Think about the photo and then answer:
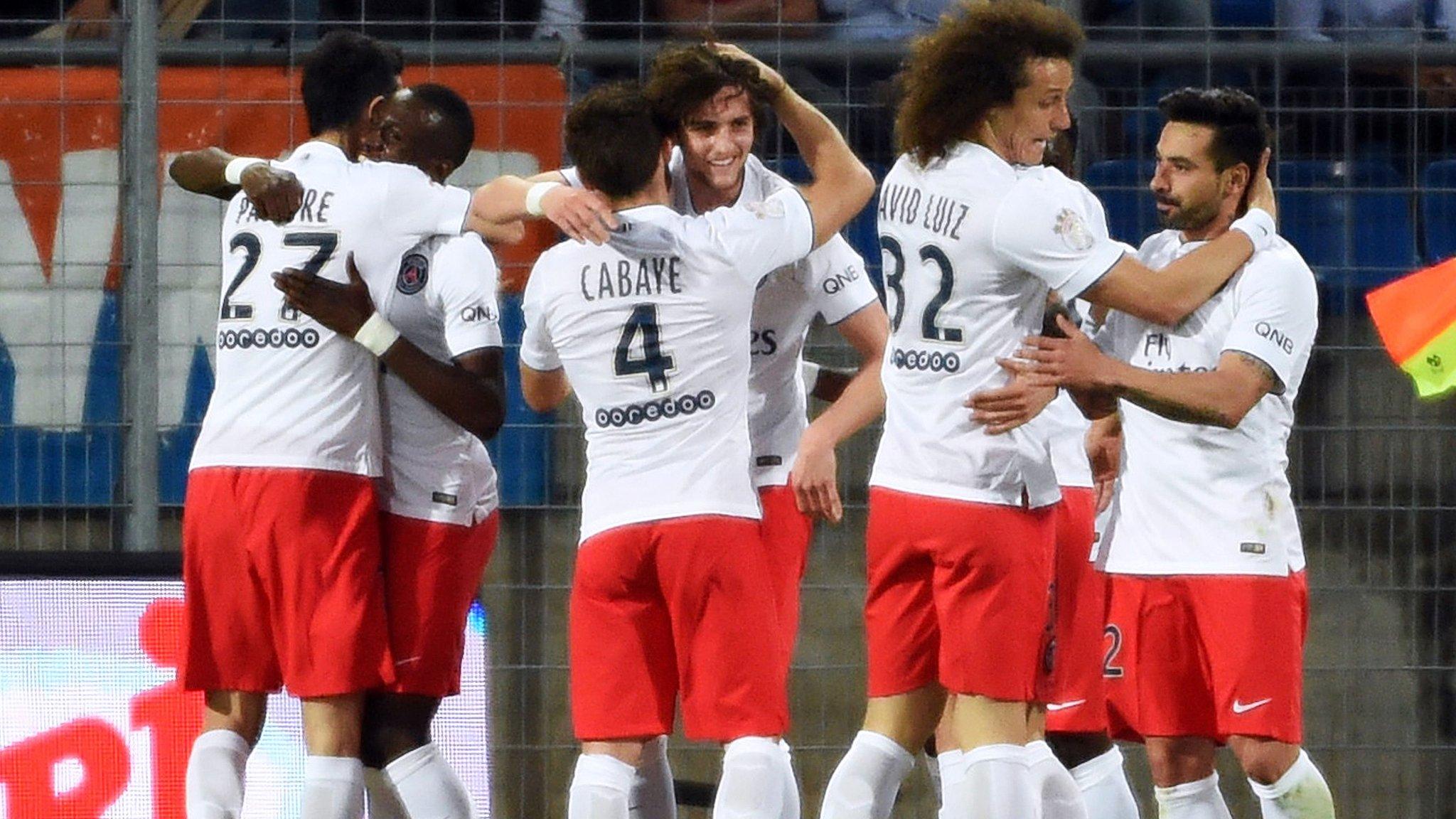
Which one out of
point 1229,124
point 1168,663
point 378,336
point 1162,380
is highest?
point 1229,124

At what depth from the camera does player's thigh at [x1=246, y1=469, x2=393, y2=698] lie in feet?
16.9

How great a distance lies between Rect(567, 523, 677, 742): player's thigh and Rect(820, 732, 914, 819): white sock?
38cm

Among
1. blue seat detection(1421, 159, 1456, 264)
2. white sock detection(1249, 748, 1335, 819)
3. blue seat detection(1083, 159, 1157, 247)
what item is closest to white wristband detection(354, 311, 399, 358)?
white sock detection(1249, 748, 1335, 819)

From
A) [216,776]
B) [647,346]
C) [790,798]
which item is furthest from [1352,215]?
[216,776]

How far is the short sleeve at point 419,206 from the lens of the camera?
520 cm

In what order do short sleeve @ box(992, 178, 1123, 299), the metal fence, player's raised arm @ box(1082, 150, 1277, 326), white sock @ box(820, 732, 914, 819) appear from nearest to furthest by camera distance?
short sleeve @ box(992, 178, 1123, 299), player's raised arm @ box(1082, 150, 1277, 326), white sock @ box(820, 732, 914, 819), the metal fence

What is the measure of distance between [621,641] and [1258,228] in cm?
163

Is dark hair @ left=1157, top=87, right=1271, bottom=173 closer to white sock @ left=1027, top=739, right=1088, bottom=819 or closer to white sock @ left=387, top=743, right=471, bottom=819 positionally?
white sock @ left=1027, top=739, right=1088, bottom=819

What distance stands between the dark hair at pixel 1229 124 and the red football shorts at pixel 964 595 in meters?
0.98

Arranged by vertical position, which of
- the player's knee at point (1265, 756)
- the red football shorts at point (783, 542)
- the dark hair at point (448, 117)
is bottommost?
the player's knee at point (1265, 756)

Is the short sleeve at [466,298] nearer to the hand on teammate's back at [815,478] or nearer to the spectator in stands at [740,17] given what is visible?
the hand on teammate's back at [815,478]

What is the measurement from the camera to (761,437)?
546 cm

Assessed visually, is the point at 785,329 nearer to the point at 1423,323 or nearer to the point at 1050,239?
the point at 1050,239

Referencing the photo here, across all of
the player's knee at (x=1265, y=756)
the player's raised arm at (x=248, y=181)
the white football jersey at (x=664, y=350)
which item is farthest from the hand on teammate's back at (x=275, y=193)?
the player's knee at (x=1265, y=756)
